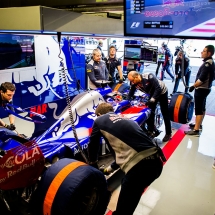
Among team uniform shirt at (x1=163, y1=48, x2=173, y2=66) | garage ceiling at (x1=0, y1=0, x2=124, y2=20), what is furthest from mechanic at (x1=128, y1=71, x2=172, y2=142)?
team uniform shirt at (x1=163, y1=48, x2=173, y2=66)

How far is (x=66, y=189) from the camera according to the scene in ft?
5.91

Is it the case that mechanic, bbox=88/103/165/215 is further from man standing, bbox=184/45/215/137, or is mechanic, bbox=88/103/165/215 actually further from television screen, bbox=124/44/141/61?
television screen, bbox=124/44/141/61

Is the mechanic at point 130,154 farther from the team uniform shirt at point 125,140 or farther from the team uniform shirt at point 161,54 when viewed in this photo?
the team uniform shirt at point 161,54

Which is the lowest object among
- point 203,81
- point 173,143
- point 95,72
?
point 173,143

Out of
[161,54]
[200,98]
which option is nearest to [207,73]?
[200,98]

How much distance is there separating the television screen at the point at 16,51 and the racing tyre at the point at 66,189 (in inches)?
160

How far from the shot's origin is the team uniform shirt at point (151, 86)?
4191mm

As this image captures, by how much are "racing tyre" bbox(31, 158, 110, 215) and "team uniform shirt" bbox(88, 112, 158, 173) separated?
1.00ft

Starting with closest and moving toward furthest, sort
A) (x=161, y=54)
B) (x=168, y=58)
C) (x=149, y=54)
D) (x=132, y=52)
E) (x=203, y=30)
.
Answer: (x=203, y=30) → (x=149, y=54) → (x=168, y=58) → (x=132, y=52) → (x=161, y=54)

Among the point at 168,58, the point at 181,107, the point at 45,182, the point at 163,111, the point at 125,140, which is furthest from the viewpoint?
the point at 168,58

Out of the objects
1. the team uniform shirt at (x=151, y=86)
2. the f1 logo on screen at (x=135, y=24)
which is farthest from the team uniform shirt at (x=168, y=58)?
the f1 logo on screen at (x=135, y=24)

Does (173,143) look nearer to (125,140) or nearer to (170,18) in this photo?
(125,140)

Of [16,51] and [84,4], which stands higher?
[84,4]

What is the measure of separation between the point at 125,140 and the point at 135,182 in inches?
16.0
